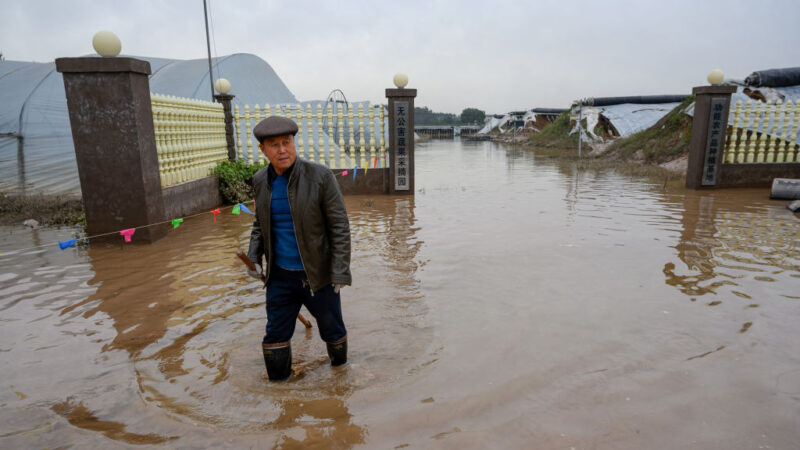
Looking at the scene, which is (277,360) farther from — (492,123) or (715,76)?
(492,123)

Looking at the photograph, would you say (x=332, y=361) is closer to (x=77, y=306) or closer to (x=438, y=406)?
(x=438, y=406)

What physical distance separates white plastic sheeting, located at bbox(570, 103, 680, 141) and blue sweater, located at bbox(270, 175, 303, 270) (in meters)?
24.7

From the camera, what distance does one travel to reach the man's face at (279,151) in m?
2.87

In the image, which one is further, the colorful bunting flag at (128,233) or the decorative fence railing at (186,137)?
the decorative fence railing at (186,137)

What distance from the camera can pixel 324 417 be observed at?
2791 millimetres

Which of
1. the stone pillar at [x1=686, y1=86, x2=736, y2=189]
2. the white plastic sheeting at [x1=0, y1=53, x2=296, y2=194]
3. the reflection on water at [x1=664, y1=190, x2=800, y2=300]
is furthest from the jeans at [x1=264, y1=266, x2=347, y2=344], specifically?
the stone pillar at [x1=686, y1=86, x2=736, y2=189]

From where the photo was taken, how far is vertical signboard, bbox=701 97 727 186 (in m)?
11.6

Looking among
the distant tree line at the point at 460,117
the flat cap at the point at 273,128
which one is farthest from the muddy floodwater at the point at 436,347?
the distant tree line at the point at 460,117

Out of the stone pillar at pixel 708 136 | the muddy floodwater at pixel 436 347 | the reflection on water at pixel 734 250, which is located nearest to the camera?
the muddy floodwater at pixel 436 347

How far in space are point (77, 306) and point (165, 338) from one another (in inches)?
51.5

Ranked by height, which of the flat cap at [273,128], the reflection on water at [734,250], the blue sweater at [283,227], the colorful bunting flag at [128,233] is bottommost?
the reflection on water at [734,250]

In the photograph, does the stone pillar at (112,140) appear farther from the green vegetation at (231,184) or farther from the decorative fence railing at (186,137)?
the green vegetation at (231,184)

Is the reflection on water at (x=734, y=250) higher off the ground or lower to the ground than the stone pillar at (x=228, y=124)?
lower

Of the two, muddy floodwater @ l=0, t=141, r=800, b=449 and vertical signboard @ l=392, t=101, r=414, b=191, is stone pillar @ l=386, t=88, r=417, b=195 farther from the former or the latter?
muddy floodwater @ l=0, t=141, r=800, b=449
